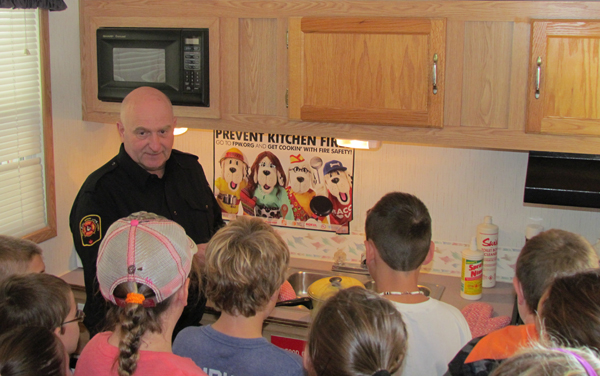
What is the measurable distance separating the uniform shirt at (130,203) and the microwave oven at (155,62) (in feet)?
1.05

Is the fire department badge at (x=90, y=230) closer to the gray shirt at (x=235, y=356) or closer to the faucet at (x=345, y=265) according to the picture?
the gray shirt at (x=235, y=356)

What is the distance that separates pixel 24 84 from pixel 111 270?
5.49ft

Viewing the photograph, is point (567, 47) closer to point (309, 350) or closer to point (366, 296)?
point (366, 296)

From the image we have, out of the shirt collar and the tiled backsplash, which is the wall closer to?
the tiled backsplash

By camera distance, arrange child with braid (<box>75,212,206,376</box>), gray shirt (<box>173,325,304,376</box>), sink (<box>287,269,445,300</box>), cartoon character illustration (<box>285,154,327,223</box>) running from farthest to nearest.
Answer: cartoon character illustration (<box>285,154,327,223</box>)
sink (<box>287,269,445,300</box>)
gray shirt (<box>173,325,304,376</box>)
child with braid (<box>75,212,206,376</box>)

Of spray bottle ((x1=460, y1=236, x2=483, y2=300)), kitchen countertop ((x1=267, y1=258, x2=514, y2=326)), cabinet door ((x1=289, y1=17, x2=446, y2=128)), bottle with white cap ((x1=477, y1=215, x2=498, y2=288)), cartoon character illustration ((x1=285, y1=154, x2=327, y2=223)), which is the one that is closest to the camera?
cabinet door ((x1=289, y1=17, x2=446, y2=128))

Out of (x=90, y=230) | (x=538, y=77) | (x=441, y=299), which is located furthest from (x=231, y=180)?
(x=538, y=77)

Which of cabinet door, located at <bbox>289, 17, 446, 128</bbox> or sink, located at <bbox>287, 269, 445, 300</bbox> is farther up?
cabinet door, located at <bbox>289, 17, 446, 128</bbox>

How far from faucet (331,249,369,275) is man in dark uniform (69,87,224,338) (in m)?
0.76

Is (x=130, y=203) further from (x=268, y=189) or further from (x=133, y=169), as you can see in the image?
(x=268, y=189)

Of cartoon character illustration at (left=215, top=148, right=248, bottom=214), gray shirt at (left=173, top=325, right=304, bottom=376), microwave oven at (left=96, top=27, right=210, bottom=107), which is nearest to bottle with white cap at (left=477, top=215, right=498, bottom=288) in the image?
cartoon character illustration at (left=215, top=148, right=248, bottom=214)

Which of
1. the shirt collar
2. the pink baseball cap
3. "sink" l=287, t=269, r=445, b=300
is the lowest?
"sink" l=287, t=269, r=445, b=300

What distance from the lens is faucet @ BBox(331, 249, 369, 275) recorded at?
3092mm

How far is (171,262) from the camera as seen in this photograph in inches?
Answer: 58.7
